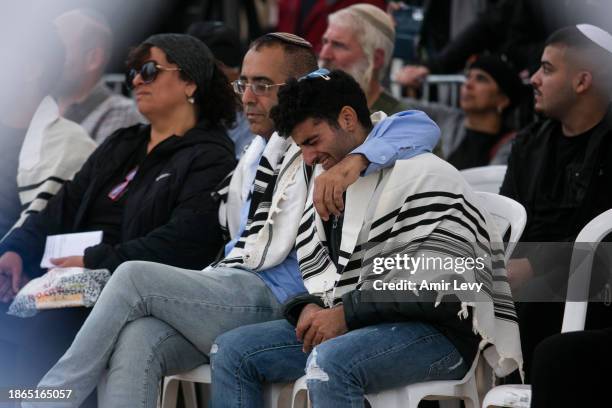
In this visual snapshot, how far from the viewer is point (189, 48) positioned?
4.36 m

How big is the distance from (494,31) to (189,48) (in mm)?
2332

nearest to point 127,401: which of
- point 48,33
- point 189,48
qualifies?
point 189,48

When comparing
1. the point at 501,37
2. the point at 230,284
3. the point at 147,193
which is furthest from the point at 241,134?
the point at 501,37

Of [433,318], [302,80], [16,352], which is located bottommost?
[16,352]

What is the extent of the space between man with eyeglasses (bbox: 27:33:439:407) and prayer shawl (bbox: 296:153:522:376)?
0.10 meters

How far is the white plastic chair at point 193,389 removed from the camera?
3.25m

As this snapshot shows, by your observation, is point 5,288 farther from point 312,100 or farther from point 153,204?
point 312,100

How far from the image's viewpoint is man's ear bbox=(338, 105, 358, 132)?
318 cm

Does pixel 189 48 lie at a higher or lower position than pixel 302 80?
lower

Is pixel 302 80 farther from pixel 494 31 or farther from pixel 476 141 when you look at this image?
pixel 494 31

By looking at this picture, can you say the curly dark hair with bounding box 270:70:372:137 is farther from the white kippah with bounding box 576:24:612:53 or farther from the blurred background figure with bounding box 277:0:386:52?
the blurred background figure with bounding box 277:0:386:52

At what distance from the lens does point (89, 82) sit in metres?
5.64

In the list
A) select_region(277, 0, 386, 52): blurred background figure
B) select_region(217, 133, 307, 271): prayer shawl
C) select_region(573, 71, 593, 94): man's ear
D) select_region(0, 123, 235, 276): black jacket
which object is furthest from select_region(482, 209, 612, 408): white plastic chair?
select_region(277, 0, 386, 52): blurred background figure

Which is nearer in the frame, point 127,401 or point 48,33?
point 127,401
